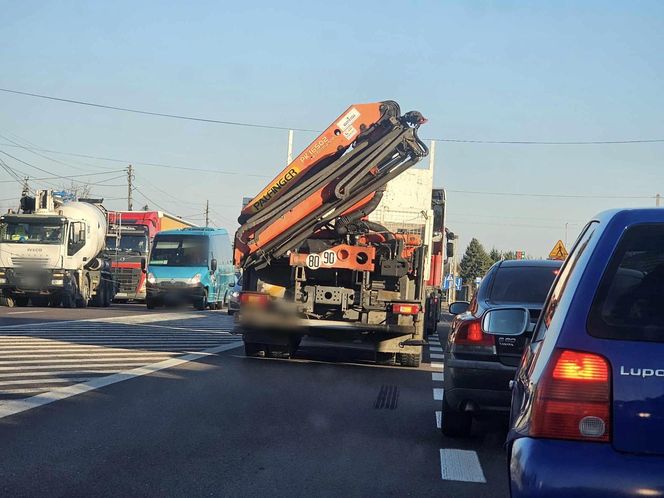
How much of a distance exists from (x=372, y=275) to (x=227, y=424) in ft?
18.1

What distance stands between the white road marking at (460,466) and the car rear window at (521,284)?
141 cm

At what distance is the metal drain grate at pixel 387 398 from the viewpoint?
912 cm

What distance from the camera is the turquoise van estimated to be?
1240 inches

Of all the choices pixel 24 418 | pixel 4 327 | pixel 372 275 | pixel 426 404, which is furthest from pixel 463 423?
pixel 4 327

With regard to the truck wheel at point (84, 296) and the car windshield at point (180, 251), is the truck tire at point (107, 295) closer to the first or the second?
the truck wheel at point (84, 296)

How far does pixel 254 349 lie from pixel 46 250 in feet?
56.9

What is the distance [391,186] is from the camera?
53.6 feet

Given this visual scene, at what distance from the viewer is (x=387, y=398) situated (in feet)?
32.0

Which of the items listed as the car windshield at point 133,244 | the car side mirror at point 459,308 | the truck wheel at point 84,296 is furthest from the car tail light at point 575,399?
the car windshield at point 133,244

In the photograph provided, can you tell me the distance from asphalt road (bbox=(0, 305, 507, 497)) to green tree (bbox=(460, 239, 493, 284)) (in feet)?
255

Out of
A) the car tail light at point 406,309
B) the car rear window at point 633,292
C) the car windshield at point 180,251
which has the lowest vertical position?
the car tail light at point 406,309

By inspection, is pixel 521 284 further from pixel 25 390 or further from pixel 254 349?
pixel 254 349

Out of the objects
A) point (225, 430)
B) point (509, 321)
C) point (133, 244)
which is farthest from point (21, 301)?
point (509, 321)

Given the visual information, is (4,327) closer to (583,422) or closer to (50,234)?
(50,234)
